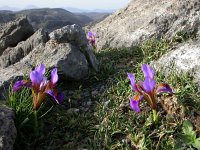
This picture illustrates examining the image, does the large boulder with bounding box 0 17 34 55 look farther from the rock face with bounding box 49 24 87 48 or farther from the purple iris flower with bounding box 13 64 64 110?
the purple iris flower with bounding box 13 64 64 110

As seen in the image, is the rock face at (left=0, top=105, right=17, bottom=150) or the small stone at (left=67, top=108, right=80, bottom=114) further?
the small stone at (left=67, top=108, right=80, bottom=114)

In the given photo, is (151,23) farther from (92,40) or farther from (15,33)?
(15,33)

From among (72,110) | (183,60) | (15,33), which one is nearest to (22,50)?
(15,33)

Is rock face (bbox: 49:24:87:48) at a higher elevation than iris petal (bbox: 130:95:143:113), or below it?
higher

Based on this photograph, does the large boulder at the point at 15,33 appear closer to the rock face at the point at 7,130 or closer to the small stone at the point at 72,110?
the small stone at the point at 72,110

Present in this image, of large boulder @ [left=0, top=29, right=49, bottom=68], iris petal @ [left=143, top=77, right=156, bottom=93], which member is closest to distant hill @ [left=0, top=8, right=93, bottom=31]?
large boulder @ [left=0, top=29, right=49, bottom=68]

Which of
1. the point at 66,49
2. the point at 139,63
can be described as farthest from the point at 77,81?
the point at 139,63

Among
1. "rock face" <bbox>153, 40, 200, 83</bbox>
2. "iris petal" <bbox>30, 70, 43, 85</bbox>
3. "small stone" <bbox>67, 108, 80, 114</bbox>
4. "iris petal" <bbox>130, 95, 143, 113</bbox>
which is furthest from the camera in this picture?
"rock face" <bbox>153, 40, 200, 83</bbox>
